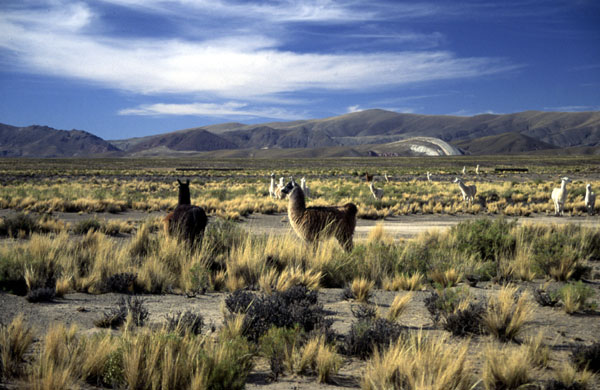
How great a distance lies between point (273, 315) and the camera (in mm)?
4680

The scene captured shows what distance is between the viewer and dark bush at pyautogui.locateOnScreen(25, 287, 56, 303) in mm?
5609

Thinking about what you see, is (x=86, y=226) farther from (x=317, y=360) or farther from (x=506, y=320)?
(x=506, y=320)

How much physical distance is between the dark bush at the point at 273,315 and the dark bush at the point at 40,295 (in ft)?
8.21

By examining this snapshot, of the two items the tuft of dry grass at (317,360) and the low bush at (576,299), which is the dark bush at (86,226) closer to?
the tuft of dry grass at (317,360)

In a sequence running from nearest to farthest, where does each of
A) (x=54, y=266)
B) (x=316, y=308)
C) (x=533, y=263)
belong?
(x=316, y=308) → (x=54, y=266) → (x=533, y=263)

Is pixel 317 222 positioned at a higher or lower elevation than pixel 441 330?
higher

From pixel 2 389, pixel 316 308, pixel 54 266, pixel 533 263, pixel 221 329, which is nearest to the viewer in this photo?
pixel 2 389

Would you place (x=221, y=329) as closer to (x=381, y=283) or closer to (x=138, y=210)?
(x=381, y=283)

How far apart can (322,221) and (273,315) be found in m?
3.45

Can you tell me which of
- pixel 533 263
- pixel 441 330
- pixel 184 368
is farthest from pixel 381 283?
→ pixel 184 368

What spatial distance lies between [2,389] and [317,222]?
5.50 meters

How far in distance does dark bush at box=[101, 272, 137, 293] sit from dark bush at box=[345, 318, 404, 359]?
373 centimetres

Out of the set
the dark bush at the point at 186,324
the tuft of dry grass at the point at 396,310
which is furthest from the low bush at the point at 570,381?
the dark bush at the point at 186,324

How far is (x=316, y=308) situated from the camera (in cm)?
504
